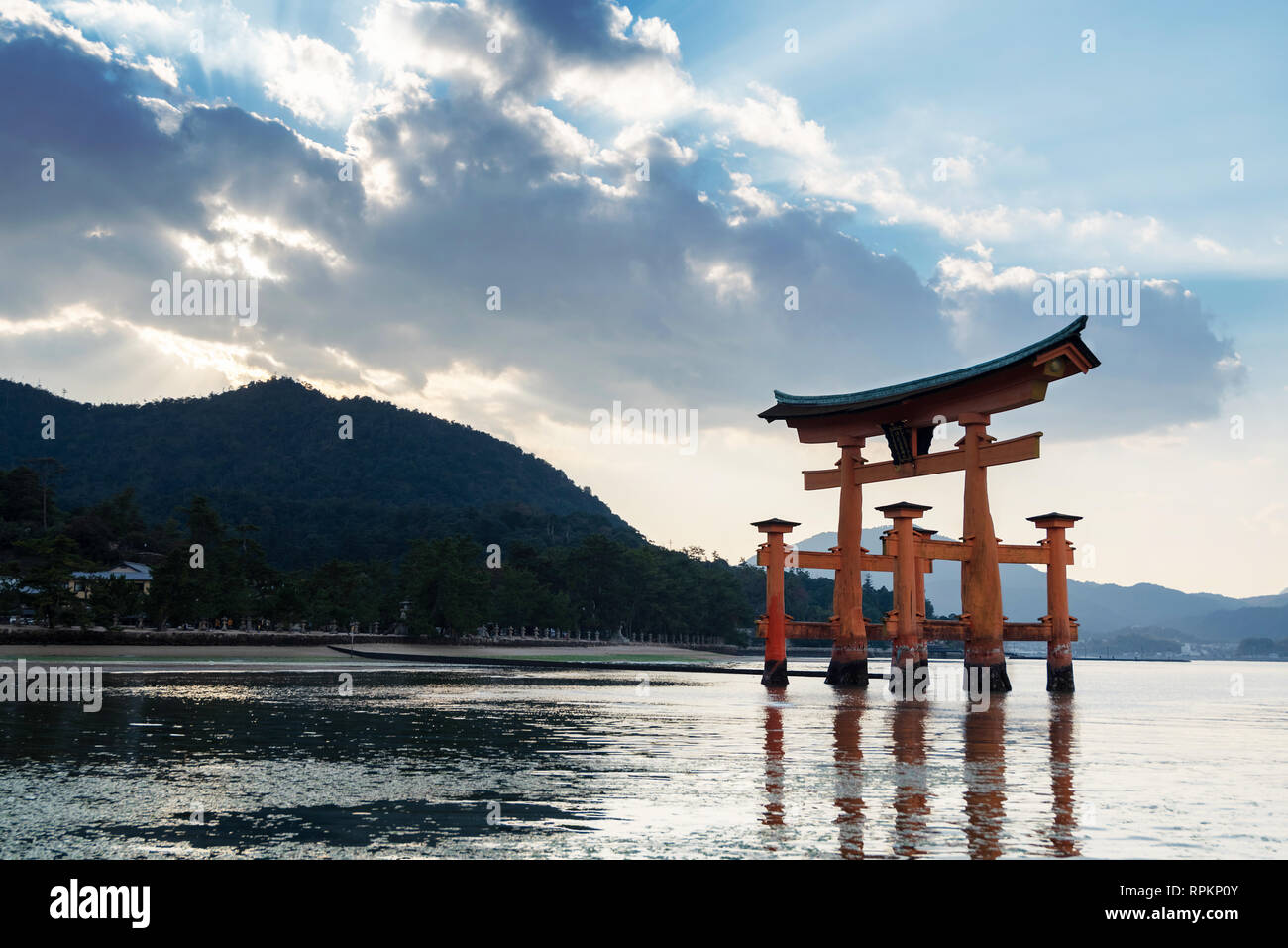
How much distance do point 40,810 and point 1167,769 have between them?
16794 mm

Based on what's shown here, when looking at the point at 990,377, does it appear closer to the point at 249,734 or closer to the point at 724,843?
the point at 249,734

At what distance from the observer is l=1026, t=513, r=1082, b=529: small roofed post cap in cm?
4069

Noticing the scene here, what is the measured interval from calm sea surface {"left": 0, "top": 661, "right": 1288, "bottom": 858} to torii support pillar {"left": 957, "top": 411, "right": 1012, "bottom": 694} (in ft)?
30.3

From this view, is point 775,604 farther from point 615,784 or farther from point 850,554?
point 615,784

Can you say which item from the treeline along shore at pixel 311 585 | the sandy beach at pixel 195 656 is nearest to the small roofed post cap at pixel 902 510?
the sandy beach at pixel 195 656

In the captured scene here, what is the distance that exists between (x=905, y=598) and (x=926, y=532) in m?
7.27

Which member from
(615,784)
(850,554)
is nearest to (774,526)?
(850,554)

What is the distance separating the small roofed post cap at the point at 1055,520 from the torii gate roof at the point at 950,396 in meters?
5.69

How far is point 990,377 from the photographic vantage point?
37531 mm

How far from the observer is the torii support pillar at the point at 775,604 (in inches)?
1730
